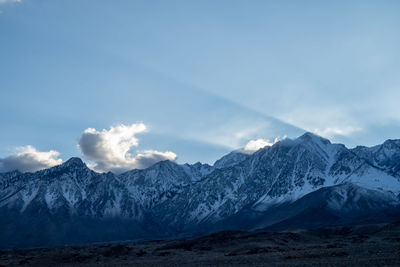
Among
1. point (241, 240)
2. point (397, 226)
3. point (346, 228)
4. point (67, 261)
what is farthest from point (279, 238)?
point (346, 228)

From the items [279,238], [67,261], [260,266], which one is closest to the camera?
[260,266]

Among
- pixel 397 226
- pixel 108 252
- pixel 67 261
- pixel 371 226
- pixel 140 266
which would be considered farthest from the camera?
pixel 371 226

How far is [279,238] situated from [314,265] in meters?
85.5

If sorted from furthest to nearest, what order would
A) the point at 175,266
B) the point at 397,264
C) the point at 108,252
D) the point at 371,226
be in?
1. the point at 371,226
2. the point at 108,252
3. the point at 175,266
4. the point at 397,264

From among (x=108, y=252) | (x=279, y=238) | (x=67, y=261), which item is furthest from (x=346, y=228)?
(x=67, y=261)

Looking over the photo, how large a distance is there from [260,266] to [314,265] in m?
7.29

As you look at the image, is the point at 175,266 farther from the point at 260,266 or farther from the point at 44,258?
the point at 44,258

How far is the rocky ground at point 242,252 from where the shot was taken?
190 ft

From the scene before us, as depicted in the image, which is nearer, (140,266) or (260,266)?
(260,266)

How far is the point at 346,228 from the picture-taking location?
625ft

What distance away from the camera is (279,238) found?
125438mm

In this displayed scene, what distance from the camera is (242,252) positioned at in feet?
278

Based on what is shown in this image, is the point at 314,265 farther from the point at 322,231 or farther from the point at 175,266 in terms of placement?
the point at 322,231

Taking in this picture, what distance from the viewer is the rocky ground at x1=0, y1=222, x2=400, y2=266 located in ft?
190
